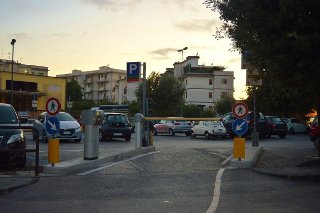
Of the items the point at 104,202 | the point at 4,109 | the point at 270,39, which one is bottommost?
the point at 104,202

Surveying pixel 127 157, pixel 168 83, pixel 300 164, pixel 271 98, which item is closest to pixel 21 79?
pixel 168 83

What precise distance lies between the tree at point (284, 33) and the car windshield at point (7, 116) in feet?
22.2

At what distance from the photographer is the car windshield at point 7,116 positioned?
44.1 feet

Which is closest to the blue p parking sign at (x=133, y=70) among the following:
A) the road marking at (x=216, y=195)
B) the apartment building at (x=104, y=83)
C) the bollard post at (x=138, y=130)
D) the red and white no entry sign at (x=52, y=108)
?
the bollard post at (x=138, y=130)

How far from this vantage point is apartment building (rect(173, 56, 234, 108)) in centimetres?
8300

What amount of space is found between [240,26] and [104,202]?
726 cm

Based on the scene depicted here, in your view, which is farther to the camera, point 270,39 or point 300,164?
point 300,164

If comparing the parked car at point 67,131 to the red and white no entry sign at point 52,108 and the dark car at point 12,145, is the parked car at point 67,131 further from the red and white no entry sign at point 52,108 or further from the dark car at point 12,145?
the red and white no entry sign at point 52,108

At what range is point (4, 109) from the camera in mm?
13875

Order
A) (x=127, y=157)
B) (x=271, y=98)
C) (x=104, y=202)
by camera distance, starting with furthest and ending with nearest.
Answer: (x=271, y=98) < (x=127, y=157) < (x=104, y=202)

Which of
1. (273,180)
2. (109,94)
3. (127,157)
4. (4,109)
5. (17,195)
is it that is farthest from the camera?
(109,94)

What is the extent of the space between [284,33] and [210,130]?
70.9 feet

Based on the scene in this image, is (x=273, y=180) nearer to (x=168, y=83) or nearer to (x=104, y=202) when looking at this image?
(x=104, y=202)

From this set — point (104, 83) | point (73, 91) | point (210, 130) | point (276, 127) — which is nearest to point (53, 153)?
point (210, 130)
